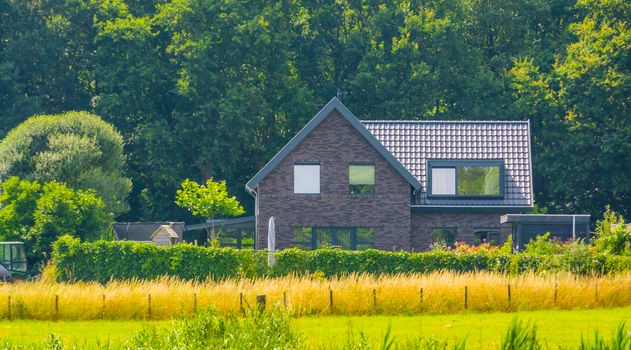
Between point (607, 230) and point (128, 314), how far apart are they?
15.4m

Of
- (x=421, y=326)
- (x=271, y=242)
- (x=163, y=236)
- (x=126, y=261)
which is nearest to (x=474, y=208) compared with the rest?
(x=271, y=242)

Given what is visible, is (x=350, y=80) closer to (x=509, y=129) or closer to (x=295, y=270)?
(x=509, y=129)

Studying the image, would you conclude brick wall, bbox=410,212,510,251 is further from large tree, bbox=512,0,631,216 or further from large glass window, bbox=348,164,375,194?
large tree, bbox=512,0,631,216

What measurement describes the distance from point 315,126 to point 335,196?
2.83m

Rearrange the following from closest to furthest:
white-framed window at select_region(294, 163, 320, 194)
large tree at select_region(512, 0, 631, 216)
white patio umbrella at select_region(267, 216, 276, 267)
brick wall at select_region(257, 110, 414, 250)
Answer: white patio umbrella at select_region(267, 216, 276, 267) → brick wall at select_region(257, 110, 414, 250) → white-framed window at select_region(294, 163, 320, 194) → large tree at select_region(512, 0, 631, 216)

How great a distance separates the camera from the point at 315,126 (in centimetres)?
4631

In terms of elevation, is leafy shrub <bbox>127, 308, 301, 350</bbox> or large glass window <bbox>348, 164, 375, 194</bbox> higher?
large glass window <bbox>348, 164, 375, 194</bbox>

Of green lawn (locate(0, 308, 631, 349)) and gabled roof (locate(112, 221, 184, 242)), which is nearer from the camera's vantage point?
green lawn (locate(0, 308, 631, 349))

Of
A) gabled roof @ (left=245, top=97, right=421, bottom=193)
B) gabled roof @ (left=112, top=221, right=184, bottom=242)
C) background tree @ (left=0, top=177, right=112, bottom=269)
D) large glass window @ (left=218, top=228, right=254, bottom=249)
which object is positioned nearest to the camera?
background tree @ (left=0, top=177, right=112, bottom=269)

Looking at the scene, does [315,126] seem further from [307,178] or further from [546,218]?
[546,218]

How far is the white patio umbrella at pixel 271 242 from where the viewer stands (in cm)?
3541

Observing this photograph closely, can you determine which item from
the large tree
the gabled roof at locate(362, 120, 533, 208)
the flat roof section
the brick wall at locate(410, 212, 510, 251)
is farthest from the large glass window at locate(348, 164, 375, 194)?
the large tree

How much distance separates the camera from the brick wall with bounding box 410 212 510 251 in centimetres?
4594

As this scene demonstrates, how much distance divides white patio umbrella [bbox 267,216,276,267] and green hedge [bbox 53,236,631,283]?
7.5 inches
